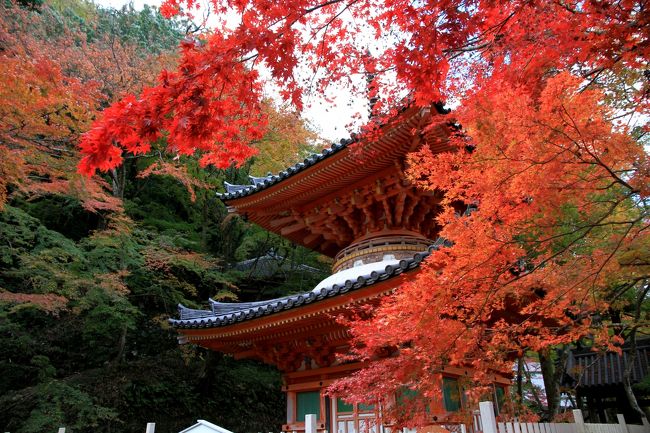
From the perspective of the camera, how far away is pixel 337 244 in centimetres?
816

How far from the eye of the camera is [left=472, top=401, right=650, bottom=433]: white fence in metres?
3.64

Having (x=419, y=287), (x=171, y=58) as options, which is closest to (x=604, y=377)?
(x=419, y=287)

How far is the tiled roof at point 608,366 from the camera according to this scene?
10977 millimetres

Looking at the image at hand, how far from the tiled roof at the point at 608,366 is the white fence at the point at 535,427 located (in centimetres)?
411

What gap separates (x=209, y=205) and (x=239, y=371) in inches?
202

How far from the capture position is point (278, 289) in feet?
46.4

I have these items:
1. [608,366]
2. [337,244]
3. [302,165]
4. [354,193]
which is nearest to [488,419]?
[354,193]

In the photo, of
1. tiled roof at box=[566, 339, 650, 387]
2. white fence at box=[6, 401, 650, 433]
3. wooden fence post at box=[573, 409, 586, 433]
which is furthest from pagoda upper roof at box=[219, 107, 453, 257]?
tiled roof at box=[566, 339, 650, 387]

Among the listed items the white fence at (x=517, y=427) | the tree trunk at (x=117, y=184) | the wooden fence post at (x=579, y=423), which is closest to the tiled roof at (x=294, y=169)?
the white fence at (x=517, y=427)

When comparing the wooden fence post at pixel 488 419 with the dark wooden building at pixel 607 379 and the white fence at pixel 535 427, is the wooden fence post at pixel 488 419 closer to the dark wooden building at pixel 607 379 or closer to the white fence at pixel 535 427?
the white fence at pixel 535 427

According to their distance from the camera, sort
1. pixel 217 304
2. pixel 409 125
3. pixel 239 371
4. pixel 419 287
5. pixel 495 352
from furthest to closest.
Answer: pixel 239 371, pixel 217 304, pixel 409 125, pixel 495 352, pixel 419 287

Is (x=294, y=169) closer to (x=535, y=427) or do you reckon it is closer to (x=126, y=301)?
(x=535, y=427)

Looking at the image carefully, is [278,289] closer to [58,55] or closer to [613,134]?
[58,55]

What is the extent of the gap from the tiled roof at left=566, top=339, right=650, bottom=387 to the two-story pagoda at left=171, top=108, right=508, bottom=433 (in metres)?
5.87
